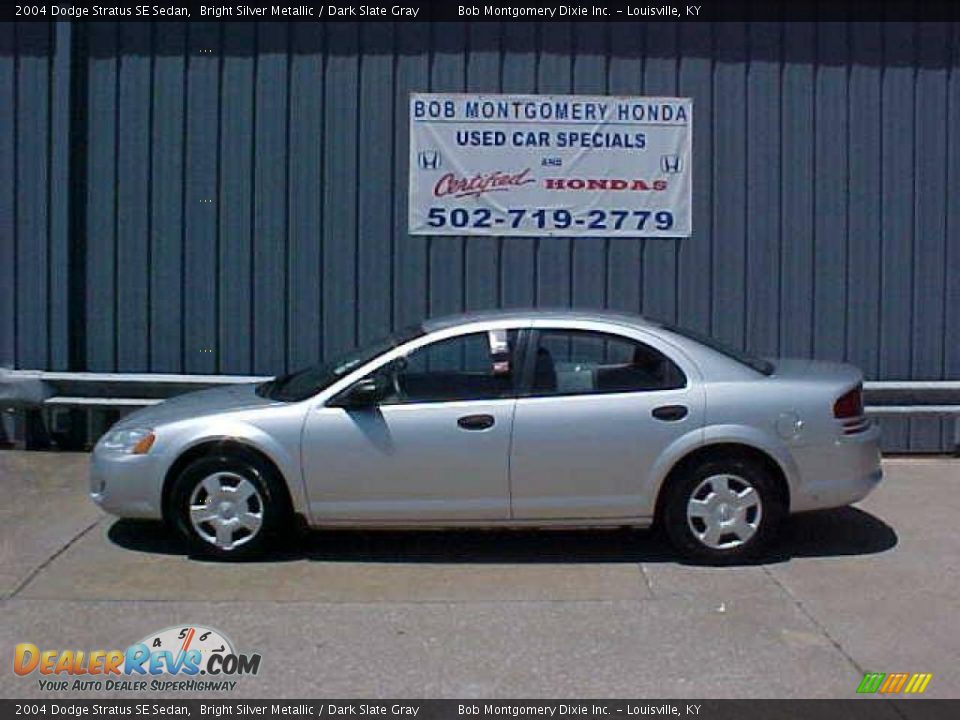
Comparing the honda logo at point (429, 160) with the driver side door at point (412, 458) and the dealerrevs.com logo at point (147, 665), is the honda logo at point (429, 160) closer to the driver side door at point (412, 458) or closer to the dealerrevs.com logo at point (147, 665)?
the driver side door at point (412, 458)

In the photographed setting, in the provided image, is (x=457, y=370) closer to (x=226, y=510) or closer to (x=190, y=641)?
(x=226, y=510)

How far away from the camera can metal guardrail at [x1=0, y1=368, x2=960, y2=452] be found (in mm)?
9820

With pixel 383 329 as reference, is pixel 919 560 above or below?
below

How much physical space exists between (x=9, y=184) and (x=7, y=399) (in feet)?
6.08

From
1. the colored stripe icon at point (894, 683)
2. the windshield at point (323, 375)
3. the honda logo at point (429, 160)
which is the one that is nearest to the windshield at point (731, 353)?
the windshield at point (323, 375)

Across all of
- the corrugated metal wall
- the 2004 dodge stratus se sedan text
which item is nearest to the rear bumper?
the 2004 dodge stratus se sedan text

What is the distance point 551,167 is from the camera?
10.1 meters

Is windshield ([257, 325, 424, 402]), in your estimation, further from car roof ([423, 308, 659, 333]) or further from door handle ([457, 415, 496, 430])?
door handle ([457, 415, 496, 430])

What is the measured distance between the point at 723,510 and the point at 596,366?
3.54ft

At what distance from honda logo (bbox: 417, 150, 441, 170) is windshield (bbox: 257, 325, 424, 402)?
10.2 ft

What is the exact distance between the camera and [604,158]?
10133 millimetres

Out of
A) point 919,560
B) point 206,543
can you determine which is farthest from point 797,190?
point 206,543

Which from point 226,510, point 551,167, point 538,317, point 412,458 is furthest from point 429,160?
point 226,510

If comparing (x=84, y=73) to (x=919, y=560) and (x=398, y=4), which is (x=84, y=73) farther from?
(x=919, y=560)
